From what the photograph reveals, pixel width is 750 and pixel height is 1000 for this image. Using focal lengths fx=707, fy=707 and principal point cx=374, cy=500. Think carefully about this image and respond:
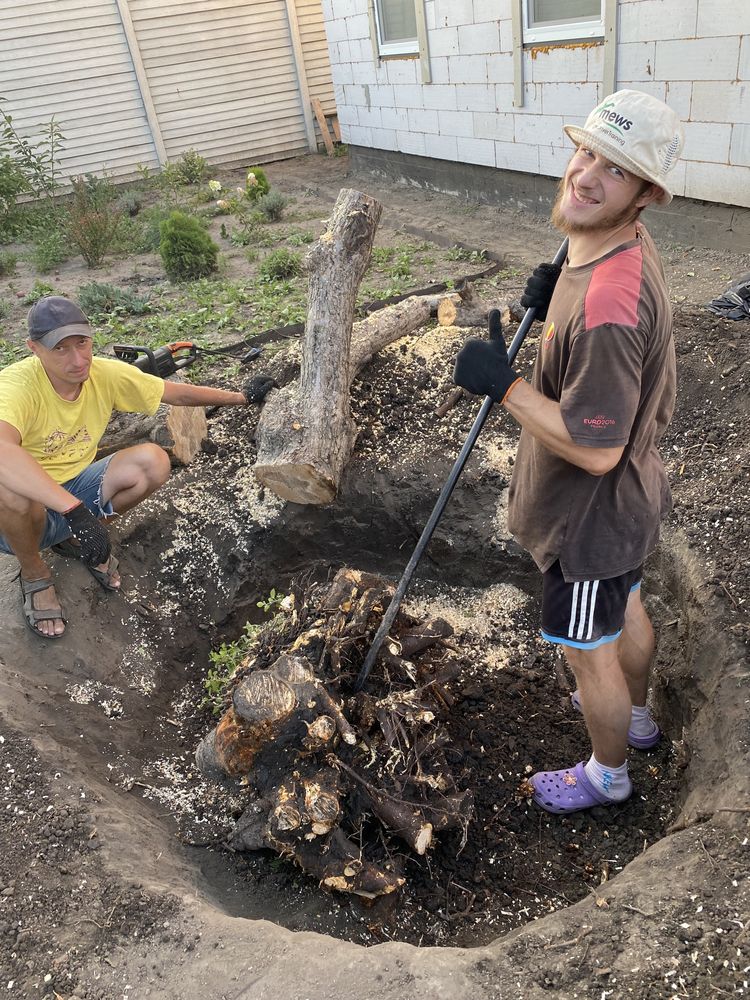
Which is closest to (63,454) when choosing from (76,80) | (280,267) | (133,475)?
(133,475)

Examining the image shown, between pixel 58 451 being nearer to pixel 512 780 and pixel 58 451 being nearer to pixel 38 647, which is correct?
pixel 38 647

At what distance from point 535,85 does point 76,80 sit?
7952 millimetres

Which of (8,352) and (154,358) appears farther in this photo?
(8,352)

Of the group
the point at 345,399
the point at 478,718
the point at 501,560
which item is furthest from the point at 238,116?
the point at 478,718

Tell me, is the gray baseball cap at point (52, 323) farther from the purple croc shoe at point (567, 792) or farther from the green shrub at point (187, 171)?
the green shrub at point (187, 171)

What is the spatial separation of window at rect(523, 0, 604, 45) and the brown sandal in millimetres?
6054

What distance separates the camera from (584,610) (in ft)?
6.82

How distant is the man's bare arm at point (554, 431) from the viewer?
1772 millimetres

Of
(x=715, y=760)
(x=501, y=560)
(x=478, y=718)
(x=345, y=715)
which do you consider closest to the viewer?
(x=715, y=760)

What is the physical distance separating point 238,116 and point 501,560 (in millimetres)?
11762

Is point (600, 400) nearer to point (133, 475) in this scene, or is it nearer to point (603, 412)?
point (603, 412)

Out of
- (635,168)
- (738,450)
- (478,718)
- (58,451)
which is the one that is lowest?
(478,718)

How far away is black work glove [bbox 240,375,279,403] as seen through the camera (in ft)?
13.7

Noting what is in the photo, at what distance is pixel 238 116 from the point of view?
41.1 ft
